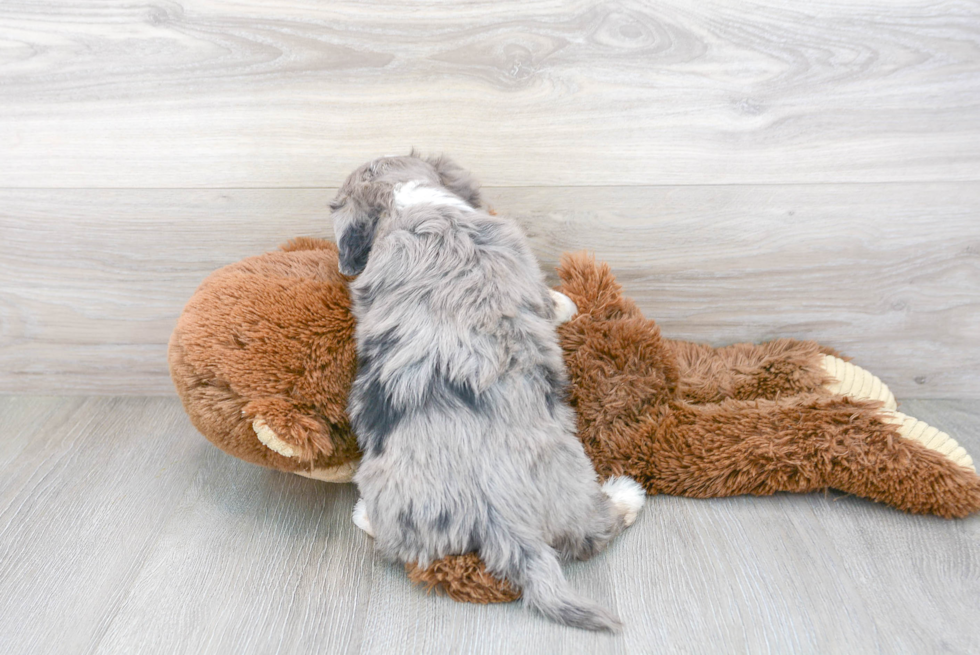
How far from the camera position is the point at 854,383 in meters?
1.20

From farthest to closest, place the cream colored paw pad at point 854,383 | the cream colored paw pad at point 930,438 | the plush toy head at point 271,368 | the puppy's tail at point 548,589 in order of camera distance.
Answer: the cream colored paw pad at point 854,383, the cream colored paw pad at point 930,438, the plush toy head at point 271,368, the puppy's tail at point 548,589

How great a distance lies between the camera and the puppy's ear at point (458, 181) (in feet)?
3.37

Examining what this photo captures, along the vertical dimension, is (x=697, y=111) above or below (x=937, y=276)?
above

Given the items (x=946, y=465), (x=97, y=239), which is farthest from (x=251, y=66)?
(x=946, y=465)

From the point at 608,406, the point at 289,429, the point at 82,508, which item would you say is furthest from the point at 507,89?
the point at 82,508

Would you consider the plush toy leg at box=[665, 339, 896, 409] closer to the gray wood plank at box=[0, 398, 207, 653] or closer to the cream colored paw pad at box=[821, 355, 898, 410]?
the cream colored paw pad at box=[821, 355, 898, 410]

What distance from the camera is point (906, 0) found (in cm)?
108

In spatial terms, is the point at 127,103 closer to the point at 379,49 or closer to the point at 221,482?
the point at 379,49

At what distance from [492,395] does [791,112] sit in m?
0.75

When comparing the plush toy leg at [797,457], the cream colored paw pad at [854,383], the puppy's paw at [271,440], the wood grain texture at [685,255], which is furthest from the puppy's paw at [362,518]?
the cream colored paw pad at [854,383]

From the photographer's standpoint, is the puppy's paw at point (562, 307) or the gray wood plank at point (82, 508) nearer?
the gray wood plank at point (82, 508)

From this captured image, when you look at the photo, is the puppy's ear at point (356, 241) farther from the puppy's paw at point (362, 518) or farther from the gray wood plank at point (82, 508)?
the gray wood plank at point (82, 508)

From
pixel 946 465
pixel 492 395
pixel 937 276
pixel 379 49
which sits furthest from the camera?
pixel 937 276

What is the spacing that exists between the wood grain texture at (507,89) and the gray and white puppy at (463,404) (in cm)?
28
